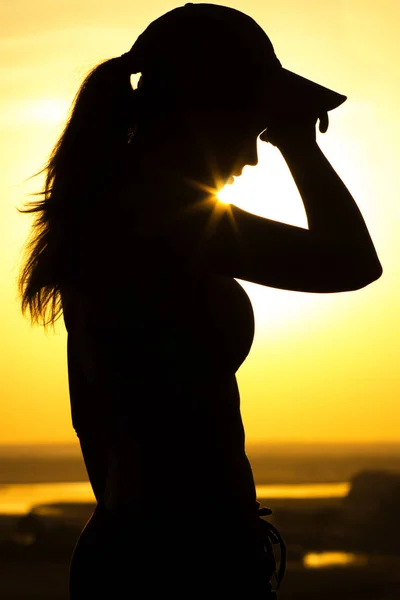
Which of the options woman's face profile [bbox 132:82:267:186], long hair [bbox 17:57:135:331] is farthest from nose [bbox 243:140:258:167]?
long hair [bbox 17:57:135:331]

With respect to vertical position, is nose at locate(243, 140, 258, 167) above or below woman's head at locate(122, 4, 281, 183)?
below

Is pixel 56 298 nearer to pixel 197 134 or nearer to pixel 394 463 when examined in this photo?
pixel 197 134

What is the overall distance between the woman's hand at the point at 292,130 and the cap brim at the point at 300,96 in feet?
0.09

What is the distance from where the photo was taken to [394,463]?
7844cm

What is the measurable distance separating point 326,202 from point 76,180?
75cm

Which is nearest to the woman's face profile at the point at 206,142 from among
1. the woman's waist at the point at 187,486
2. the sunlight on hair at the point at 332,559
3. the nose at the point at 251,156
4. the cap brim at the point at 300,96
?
the nose at the point at 251,156

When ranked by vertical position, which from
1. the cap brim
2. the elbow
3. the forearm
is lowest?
the elbow

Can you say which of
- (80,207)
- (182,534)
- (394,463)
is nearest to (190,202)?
(80,207)

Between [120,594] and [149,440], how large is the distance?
1.42 feet

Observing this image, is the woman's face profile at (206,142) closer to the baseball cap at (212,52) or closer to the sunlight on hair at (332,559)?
the baseball cap at (212,52)

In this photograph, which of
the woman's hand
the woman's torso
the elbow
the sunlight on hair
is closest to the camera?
the woman's torso

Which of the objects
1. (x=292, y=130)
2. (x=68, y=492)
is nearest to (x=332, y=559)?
(x=68, y=492)

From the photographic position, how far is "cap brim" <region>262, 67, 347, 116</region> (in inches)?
140

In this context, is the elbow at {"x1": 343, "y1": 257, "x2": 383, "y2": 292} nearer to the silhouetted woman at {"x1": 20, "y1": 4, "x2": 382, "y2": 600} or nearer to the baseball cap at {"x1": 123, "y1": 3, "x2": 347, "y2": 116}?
the silhouetted woman at {"x1": 20, "y1": 4, "x2": 382, "y2": 600}
